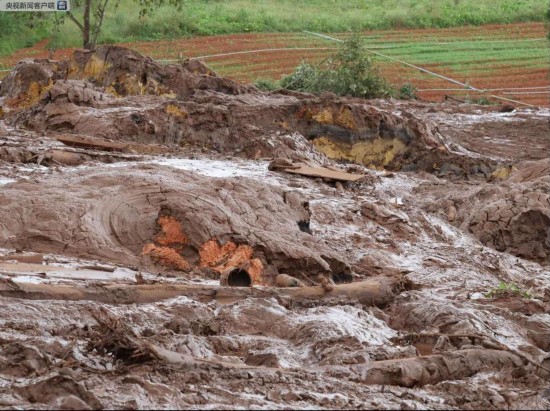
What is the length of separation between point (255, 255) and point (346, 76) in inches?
570

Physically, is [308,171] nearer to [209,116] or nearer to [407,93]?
[209,116]

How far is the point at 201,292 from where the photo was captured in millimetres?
7867

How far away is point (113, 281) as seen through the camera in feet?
26.3

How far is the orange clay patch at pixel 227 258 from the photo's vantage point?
934cm

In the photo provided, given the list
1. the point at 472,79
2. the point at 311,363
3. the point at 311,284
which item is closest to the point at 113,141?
the point at 311,284

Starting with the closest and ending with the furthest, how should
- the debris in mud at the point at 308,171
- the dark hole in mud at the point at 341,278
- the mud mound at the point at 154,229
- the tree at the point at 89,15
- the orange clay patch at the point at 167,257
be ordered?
1. the mud mound at the point at 154,229
2. the orange clay patch at the point at 167,257
3. the dark hole in mud at the point at 341,278
4. the debris in mud at the point at 308,171
5. the tree at the point at 89,15

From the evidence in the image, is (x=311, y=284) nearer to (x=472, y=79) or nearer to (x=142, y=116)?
(x=142, y=116)

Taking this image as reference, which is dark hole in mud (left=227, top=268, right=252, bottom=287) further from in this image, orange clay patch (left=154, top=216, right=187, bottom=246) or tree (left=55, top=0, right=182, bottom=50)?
tree (left=55, top=0, right=182, bottom=50)

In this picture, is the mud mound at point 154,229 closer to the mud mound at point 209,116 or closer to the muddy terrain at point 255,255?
the muddy terrain at point 255,255

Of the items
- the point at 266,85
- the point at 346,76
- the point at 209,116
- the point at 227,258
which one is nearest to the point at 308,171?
the point at 209,116

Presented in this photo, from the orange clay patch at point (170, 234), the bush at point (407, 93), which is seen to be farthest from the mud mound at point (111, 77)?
the orange clay patch at point (170, 234)

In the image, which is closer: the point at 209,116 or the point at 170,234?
the point at 170,234

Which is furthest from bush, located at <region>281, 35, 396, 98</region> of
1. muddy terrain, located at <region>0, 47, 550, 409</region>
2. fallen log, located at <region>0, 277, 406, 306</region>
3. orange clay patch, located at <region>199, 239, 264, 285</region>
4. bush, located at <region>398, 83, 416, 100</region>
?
fallen log, located at <region>0, 277, 406, 306</region>

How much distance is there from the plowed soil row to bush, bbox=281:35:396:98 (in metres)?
5.10
